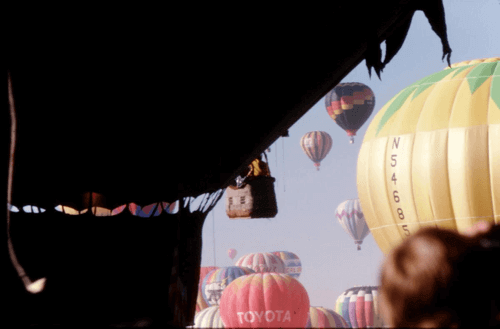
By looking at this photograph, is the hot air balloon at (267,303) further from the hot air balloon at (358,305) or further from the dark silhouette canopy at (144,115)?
the dark silhouette canopy at (144,115)

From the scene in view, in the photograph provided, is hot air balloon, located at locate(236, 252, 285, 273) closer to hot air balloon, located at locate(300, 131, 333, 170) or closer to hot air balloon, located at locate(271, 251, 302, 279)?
hot air balloon, located at locate(271, 251, 302, 279)

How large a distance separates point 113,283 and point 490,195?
13.7 metres

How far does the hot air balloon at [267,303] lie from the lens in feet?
92.9

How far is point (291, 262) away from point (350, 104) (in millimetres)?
18292

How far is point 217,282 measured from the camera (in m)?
46.0

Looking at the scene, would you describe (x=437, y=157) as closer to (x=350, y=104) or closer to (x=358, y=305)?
(x=358, y=305)

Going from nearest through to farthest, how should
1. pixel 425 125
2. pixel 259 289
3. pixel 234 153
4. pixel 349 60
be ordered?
pixel 349 60 < pixel 234 153 < pixel 425 125 < pixel 259 289

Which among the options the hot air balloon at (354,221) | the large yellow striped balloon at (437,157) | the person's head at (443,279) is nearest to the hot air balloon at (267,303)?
the large yellow striped balloon at (437,157)

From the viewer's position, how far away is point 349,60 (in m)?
6.36

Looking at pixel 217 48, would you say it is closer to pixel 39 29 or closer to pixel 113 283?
pixel 39 29

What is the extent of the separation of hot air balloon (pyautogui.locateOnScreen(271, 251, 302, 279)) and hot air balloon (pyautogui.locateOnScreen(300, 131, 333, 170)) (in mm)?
9210

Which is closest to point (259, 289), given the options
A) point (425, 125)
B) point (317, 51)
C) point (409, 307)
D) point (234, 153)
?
point (425, 125)

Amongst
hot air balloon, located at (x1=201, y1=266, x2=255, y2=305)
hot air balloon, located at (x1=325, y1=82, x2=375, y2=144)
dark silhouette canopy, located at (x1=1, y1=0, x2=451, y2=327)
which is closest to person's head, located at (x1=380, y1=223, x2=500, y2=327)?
dark silhouette canopy, located at (x1=1, y1=0, x2=451, y2=327)

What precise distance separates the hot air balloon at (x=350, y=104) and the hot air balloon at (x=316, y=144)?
728cm
